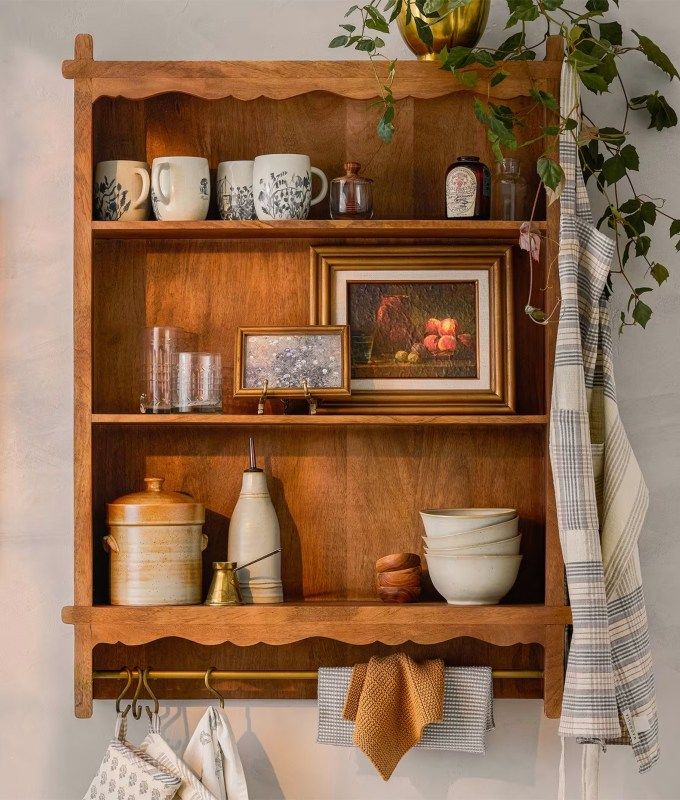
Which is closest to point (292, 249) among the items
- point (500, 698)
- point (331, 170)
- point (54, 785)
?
point (331, 170)

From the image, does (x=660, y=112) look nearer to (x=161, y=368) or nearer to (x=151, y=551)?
(x=161, y=368)

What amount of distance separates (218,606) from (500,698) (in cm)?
58

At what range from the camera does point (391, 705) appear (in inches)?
71.4

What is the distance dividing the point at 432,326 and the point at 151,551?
0.65m

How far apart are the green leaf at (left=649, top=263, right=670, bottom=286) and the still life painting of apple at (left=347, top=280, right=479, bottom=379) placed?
0.32m

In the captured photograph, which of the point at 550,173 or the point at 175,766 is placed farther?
the point at 175,766

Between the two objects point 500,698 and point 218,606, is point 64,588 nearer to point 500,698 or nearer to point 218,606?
point 218,606

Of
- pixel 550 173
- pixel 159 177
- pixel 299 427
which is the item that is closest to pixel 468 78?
pixel 550 173

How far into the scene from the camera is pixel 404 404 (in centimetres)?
187

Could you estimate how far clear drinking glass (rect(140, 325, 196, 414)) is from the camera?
1811mm

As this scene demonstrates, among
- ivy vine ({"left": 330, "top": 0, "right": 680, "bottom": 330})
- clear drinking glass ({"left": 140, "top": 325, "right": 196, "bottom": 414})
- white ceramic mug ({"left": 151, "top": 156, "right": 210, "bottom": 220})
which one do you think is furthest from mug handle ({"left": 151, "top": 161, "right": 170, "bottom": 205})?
ivy vine ({"left": 330, "top": 0, "right": 680, "bottom": 330})

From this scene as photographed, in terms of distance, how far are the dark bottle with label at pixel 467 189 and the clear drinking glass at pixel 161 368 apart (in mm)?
550

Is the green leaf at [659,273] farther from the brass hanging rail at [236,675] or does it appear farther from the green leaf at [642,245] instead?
Answer: the brass hanging rail at [236,675]

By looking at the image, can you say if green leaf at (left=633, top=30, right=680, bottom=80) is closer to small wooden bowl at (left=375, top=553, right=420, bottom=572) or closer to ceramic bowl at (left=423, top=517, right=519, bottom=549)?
ceramic bowl at (left=423, top=517, right=519, bottom=549)
